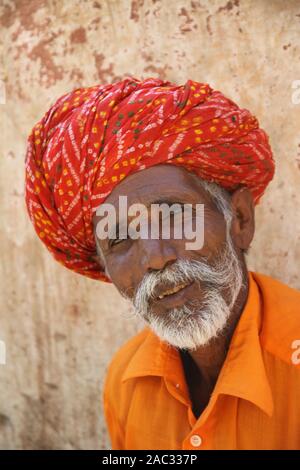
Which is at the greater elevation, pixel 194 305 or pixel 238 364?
pixel 194 305

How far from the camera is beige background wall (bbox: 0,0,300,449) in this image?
2.77m

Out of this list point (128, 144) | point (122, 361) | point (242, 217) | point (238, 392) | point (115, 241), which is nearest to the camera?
point (238, 392)

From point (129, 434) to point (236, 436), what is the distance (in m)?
0.49

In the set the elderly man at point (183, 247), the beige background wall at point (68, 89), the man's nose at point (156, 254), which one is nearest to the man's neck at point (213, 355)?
the elderly man at point (183, 247)

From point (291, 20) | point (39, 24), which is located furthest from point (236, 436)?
point (39, 24)

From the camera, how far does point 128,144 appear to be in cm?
216

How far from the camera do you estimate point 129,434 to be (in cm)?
241

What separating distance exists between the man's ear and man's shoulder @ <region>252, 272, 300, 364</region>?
0.58 ft

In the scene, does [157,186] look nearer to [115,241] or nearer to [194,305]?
[115,241]

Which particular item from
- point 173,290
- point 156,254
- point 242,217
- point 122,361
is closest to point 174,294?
point 173,290

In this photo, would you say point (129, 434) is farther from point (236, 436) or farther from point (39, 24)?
point (39, 24)

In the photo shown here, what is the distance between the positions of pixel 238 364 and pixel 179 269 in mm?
359

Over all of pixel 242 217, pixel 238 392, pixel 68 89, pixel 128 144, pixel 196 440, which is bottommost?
pixel 196 440

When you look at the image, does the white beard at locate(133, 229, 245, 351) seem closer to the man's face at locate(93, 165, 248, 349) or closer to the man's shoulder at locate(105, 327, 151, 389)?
the man's face at locate(93, 165, 248, 349)
